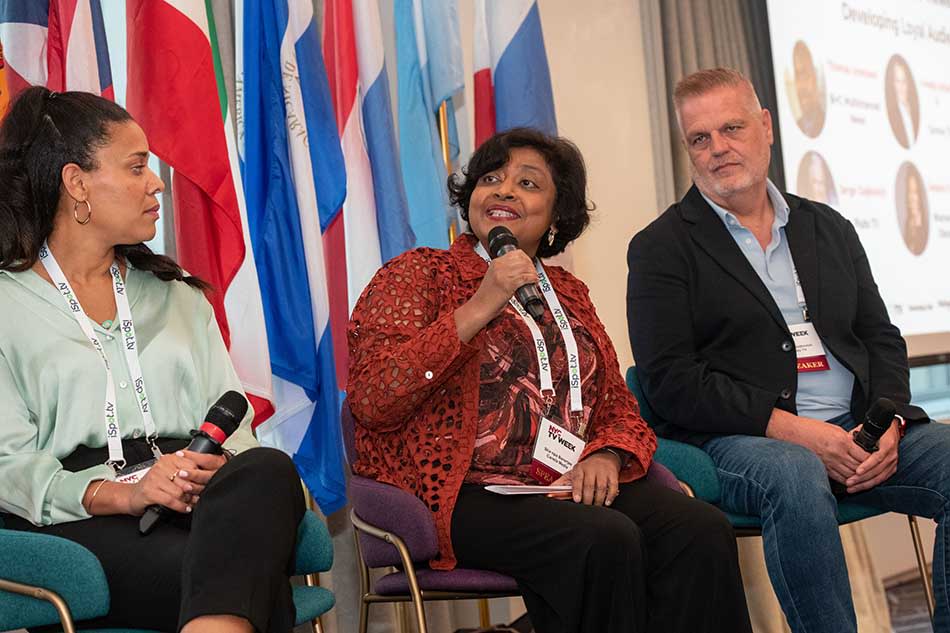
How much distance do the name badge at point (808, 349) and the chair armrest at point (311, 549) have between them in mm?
1376

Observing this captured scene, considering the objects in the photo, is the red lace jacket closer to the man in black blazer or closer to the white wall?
the man in black blazer

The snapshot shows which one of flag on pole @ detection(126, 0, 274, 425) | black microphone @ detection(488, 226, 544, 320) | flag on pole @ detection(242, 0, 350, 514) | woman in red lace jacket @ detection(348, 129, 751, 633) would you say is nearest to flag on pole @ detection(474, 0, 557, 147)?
flag on pole @ detection(242, 0, 350, 514)

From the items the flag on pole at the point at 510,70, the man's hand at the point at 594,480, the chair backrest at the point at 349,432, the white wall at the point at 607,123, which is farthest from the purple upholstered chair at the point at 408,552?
the white wall at the point at 607,123

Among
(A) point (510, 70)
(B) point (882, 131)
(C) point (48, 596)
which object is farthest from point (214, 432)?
(B) point (882, 131)

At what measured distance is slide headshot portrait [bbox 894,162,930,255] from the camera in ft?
16.1

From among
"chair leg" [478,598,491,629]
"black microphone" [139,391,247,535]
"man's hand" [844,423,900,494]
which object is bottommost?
"chair leg" [478,598,491,629]

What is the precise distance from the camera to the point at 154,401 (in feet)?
7.02

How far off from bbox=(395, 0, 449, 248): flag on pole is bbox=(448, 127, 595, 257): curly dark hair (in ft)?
1.57

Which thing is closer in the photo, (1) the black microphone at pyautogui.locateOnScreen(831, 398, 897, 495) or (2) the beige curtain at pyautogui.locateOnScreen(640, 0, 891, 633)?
(1) the black microphone at pyautogui.locateOnScreen(831, 398, 897, 495)

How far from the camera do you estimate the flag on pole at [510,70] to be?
3578 mm

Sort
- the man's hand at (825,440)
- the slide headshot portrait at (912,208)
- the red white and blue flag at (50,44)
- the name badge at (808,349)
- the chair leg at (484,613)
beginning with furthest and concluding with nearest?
the slide headshot portrait at (912,208) → the chair leg at (484,613) → the name badge at (808,349) → the red white and blue flag at (50,44) → the man's hand at (825,440)

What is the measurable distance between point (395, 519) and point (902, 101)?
3861mm

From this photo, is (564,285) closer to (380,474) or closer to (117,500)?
(380,474)

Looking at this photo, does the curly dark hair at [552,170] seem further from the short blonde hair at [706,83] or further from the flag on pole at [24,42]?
the flag on pole at [24,42]
